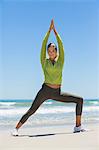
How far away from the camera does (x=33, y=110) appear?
557cm

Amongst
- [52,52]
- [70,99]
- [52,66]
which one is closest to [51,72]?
[52,66]

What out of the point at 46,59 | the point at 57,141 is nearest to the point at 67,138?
the point at 57,141

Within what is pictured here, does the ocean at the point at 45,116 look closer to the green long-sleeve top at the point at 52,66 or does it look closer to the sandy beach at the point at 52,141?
the sandy beach at the point at 52,141

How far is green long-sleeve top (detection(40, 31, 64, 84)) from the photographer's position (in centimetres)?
547

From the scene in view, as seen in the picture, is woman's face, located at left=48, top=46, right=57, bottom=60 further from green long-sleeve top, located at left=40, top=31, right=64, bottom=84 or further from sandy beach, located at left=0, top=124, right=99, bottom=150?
sandy beach, located at left=0, top=124, right=99, bottom=150

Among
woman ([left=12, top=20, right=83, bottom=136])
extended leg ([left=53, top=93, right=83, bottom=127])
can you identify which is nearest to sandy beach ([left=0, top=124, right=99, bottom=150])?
extended leg ([left=53, top=93, right=83, bottom=127])

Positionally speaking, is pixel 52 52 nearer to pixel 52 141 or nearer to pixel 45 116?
pixel 52 141

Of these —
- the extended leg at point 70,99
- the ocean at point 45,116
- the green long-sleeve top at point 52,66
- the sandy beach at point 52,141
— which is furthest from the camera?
the ocean at point 45,116

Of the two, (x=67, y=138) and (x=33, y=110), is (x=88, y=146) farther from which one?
(x=33, y=110)

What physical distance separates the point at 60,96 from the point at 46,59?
522 mm

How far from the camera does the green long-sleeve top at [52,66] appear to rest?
5469 mm

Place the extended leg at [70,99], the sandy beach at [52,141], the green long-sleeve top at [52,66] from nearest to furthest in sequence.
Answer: the sandy beach at [52,141], the green long-sleeve top at [52,66], the extended leg at [70,99]

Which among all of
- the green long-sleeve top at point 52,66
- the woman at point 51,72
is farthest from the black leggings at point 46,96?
the green long-sleeve top at point 52,66

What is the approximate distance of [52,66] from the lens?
18.0ft
